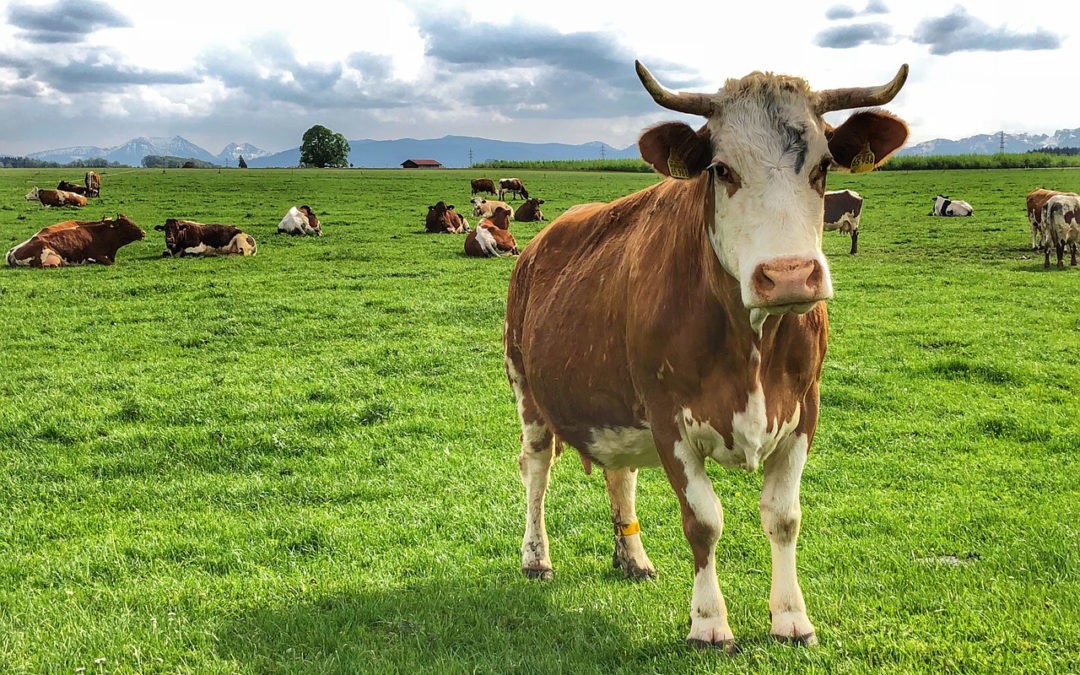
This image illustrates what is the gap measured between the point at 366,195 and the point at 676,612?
42.1 meters

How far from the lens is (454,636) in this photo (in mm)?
4766

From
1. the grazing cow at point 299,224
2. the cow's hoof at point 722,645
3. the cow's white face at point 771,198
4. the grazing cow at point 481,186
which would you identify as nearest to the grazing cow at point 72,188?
the grazing cow at point 481,186

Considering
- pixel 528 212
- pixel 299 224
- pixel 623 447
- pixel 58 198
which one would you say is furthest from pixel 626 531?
pixel 58 198

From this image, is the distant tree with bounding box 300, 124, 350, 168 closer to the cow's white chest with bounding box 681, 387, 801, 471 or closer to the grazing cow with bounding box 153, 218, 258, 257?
the grazing cow with bounding box 153, 218, 258, 257

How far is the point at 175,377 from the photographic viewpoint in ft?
35.7

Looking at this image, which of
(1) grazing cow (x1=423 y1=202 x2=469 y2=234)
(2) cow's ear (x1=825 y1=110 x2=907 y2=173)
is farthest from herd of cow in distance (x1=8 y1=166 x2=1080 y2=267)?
(2) cow's ear (x1=825 y1=110 x2=907 y2=173)

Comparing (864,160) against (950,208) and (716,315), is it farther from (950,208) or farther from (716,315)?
(950,208)

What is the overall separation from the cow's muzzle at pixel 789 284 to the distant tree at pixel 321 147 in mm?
115989

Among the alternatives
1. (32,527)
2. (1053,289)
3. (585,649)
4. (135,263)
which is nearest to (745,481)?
(585,649)

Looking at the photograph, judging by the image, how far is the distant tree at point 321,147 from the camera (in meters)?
113

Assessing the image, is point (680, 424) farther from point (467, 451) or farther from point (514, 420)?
point (514, 420)

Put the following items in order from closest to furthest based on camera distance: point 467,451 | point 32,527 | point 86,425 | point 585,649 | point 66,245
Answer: point 585,649 → point 32,527 → point 467,451 → point 86,425 → point 66,245

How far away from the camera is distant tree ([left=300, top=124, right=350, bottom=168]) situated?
112812mm

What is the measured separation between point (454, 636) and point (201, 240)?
20.5 m
